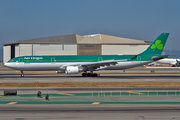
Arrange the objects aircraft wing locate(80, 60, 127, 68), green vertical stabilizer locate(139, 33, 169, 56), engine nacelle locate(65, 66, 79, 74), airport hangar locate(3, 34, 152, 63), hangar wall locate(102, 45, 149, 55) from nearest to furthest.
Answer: engine nacelle locate(65, 66, 79, 74) → aircraft wing locate(80, 60, 127, 68) → green vertical stabilizer locate(139, 33, 169, 56) → airport hangar locate(3, 34, 152, 63) → hangar wall locate(102, 45, 149, 55)

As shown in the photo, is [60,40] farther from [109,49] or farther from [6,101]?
[6,101]

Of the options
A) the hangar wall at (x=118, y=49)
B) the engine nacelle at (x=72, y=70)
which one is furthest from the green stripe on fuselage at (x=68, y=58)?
the hangar wall at (x=118, y=49)

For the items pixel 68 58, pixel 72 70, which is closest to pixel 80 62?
pixel 68 58

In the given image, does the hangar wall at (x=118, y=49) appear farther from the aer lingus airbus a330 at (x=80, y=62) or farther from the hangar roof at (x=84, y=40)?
the aer lingus airbus a330 at (x=80, y=62)

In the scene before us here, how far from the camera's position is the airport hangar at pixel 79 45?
104 meters

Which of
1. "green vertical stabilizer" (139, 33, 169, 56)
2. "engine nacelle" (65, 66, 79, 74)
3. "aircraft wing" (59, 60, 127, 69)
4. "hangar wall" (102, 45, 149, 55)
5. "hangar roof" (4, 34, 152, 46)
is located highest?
"hangar roof" (4, 34, 152, 46)

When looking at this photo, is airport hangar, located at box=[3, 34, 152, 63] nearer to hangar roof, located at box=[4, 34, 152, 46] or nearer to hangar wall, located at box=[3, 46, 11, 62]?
hangar roof, located at box=[4, 34, 152, 46]

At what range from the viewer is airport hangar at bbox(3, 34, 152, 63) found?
104m

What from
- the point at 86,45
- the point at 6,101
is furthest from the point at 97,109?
the point at 86,45

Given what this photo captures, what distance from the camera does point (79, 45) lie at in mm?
105438

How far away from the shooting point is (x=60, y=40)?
105 m

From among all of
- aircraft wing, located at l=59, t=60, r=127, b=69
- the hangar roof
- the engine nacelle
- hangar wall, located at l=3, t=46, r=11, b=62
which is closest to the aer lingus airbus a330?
aircraft wing, located at l=59, t=60, r=127, b=69

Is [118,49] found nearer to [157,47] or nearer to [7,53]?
[157,47]

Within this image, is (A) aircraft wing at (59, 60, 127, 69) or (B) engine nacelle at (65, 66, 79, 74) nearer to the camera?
(B) engine nacelle at (65, 66, 79, 74)
